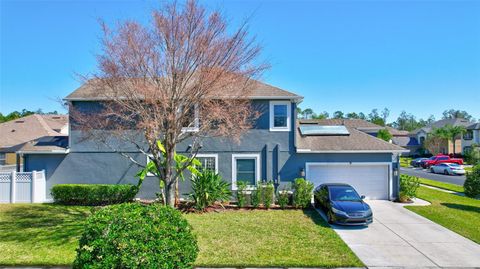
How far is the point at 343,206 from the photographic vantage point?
37.7 ft

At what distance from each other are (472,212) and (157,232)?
15135 mm

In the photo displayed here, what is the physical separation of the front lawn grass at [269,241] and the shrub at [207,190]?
0.85 metres

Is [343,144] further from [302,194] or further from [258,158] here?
[258,158]

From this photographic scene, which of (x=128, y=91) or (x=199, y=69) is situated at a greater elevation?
(x=199, y=69)

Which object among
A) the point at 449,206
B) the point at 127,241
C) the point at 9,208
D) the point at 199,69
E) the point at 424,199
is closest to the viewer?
the point at 127,241

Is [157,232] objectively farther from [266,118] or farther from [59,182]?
[59,182]

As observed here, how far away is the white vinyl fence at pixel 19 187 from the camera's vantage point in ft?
49.0

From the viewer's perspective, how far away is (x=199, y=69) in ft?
31.1

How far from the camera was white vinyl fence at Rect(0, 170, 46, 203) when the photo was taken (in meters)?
14.9

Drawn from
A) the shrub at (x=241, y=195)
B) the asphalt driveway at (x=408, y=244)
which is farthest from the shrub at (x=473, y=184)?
the shrub at (x=241, y=195)

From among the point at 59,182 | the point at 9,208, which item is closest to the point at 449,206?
the point at 59,182

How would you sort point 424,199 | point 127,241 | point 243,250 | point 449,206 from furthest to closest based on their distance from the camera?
point 424,199, point 449,206, point 243,250, point 127,241

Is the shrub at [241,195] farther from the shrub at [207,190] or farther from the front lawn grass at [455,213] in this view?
the front lawn grass at [455,213]

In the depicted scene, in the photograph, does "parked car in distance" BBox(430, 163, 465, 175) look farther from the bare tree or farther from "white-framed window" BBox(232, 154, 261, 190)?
the bare tree
